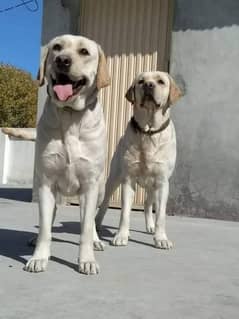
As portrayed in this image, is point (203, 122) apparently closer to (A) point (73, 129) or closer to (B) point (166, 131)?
(B) point (166, 131)

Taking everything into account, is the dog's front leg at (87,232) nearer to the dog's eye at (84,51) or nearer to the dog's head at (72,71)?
the dog's head at (72,71)

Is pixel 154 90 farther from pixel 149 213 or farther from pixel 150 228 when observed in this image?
pixel 150 228

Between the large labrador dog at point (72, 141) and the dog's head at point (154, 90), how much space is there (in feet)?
4.50

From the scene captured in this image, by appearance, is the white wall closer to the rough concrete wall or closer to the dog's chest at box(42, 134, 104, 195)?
the rough concrete wall

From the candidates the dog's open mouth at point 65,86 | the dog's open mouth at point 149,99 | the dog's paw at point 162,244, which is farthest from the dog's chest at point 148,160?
the dog's open mouth at point 65,86

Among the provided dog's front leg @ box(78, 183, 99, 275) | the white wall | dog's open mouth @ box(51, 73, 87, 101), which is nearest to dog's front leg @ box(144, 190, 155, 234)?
dog's front leg @ box(78, 183, 99, 275)

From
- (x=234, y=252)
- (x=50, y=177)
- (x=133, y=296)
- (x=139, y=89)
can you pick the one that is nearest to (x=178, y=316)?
(x=133, y=296)

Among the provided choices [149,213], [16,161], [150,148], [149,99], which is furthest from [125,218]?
[16,161]

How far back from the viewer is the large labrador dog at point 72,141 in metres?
3.88

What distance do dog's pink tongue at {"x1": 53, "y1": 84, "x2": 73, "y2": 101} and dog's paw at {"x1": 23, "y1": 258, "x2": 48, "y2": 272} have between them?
3.70ft

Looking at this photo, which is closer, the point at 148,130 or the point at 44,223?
the point at 44,223

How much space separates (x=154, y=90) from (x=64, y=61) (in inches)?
68.8

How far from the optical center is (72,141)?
3938 millimetres

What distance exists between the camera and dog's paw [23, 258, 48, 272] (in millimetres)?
3820
